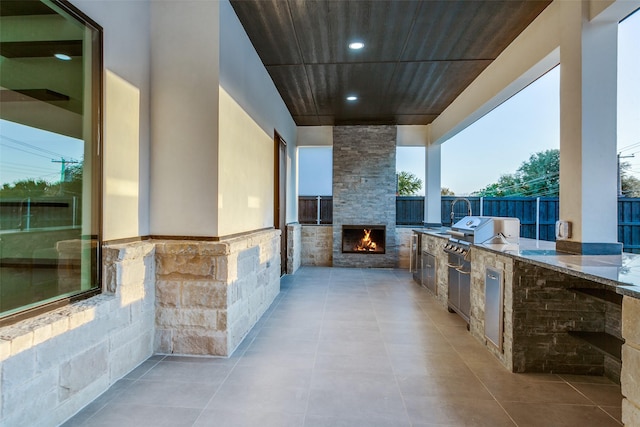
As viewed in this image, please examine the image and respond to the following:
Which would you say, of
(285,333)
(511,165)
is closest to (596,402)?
(285,333)

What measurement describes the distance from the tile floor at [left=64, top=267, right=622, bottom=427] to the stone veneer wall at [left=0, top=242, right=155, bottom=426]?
138mm

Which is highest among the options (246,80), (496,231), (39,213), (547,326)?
(246,80)

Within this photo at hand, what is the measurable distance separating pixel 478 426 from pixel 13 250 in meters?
2.97

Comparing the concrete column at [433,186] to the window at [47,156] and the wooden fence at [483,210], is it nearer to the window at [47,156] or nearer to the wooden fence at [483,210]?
the wooden fence at [483,210]

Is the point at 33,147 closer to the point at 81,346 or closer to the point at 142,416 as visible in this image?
the point at 81,346

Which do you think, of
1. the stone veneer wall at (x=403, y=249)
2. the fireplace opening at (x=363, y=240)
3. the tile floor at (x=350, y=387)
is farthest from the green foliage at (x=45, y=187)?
the stone veneer wall at (x=403, y=249)

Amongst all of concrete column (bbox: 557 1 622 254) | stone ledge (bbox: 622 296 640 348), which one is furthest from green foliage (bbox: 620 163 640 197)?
stone ledge (bbox: 622 296 640 348)

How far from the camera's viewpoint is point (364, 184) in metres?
7.19

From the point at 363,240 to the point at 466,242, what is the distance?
3841mm

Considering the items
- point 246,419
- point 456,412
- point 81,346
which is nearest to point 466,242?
point 456,412

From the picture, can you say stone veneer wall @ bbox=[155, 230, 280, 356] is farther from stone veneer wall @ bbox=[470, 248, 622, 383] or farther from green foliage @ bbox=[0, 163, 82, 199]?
stone veneer wall @ bbox=[470, 248, 622, 383]

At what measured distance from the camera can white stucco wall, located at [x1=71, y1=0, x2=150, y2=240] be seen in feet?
7.75

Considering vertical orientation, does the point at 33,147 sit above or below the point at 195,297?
above

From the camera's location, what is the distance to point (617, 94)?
2.46 metres
